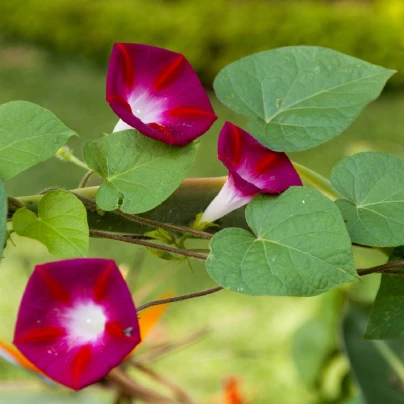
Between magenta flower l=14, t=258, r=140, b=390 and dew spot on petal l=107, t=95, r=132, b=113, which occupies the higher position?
dew spot on petal l=107, t=95, r=132, b=113

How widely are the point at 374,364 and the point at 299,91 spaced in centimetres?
57

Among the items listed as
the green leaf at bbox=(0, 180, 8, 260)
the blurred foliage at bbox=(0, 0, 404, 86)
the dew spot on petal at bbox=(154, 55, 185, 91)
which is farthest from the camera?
the blurred foliage at bbox=(0, 0, 404, 86)

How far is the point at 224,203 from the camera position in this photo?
1.54 ft

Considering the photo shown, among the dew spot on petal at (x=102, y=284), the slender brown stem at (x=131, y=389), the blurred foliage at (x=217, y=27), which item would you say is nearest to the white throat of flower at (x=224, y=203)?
the dew spot on petal at (x=102, y=284)

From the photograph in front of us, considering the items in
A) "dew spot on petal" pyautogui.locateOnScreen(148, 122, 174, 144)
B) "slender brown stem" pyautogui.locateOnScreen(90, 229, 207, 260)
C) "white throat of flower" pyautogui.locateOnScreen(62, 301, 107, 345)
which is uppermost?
"dew spot on petal" pyautogui.locateOnScreen(148, 122, 174, 144)

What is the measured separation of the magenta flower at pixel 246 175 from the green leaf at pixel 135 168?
3 centimetres

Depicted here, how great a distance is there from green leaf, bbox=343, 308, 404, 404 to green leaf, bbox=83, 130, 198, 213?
23.2 inches

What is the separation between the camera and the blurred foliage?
15.5 feet

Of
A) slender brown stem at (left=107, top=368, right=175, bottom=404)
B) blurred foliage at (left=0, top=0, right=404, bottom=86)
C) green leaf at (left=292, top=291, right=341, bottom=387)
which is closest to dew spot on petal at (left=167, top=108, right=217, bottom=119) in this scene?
slender brown stem at (left=107, top=368, right=175, bottom=404)

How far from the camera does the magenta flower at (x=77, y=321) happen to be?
14.8 inches

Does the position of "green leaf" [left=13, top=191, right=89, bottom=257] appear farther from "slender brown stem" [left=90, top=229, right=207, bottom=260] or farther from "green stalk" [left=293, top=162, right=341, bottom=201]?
"green stalk" [left=293, top=162, right=341, bottom=201]

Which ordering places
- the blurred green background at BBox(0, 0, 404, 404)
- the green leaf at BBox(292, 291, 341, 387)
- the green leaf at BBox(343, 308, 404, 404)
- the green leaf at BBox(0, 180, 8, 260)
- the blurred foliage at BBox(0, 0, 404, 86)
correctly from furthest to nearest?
the blurred foliage at BBox(0, 0, 404, 86)
the blurred green background at BBox(0, 0, 404, 404)
the green leaf at BBox(292, 291, 341, 387)
the green leaf at BBox(343, 308, 404, 404)
the green leaf at BBox(0, 180, 8, 260)

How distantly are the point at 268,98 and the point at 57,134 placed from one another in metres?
0.18

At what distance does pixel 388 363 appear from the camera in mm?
1010
